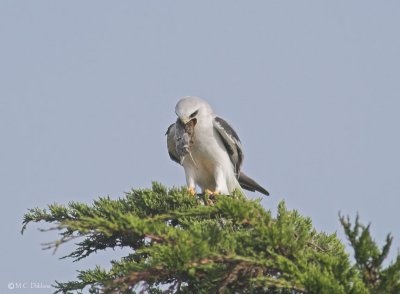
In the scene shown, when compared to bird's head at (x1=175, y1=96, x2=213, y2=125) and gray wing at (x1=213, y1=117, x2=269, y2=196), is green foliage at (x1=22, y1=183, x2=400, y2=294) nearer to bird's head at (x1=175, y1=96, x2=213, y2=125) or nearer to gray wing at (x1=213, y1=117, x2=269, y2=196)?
bird's head at (x1=175, y1=96, x2=213, y2=125)

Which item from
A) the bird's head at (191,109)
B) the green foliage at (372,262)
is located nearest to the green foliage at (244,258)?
the green foliage at (372,262)

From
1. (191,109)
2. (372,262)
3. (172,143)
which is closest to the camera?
(372,262)

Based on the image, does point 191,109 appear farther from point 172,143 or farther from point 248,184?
point 248,184

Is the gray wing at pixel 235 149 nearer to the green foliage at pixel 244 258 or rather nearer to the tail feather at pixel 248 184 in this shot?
the tail feather at pixel 248 184

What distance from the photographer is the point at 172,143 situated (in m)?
11.1

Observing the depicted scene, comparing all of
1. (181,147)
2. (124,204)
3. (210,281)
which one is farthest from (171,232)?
(181,147)

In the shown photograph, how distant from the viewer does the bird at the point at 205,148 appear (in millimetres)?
10578

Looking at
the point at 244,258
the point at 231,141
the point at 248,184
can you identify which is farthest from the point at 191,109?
the point at 244,258

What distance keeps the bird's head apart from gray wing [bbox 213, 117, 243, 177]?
0.24 meters

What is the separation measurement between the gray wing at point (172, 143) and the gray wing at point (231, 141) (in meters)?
0.57

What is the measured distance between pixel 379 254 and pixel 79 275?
302cm

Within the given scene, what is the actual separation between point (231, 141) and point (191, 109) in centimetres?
106

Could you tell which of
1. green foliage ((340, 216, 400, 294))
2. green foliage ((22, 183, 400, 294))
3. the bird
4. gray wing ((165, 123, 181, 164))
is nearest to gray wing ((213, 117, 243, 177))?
the bird

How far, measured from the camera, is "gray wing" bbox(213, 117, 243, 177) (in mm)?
11039
